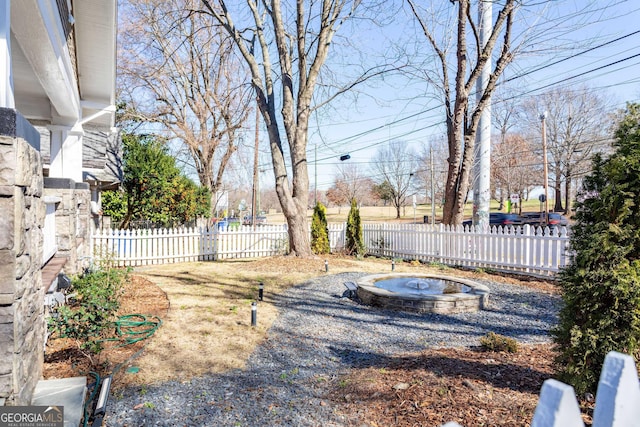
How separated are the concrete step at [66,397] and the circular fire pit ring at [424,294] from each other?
4.47 meters

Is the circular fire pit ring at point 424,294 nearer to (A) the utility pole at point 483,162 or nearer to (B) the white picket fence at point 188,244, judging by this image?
(A) the utility pole at point 483,162

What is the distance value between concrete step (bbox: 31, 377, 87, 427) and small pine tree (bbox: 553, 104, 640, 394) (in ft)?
11.0

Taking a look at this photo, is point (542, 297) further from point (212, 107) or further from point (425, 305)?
point (212, 107)

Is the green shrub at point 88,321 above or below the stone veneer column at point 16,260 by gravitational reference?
below

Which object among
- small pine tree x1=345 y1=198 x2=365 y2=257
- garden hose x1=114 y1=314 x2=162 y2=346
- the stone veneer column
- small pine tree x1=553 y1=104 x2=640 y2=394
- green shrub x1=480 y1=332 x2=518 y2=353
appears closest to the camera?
the stone veneer column

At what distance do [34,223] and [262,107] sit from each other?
29.4 ft

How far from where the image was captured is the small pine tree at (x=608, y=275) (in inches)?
104

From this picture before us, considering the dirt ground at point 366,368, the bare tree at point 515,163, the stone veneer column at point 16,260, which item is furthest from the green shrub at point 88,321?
the bare tree at point 515,163

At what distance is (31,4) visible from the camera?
3086mm

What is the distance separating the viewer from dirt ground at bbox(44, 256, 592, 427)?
279cm

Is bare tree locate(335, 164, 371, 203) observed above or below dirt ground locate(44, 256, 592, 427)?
above

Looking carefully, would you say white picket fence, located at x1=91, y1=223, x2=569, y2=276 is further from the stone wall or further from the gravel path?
the stone wall

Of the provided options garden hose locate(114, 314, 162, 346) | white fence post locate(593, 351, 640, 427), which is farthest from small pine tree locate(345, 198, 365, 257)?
white fence post locate(593, 351, 640, 427)

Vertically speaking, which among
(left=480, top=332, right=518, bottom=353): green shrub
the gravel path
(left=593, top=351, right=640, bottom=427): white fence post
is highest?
(left=593, top=351, right=640, bottom=427): white fence post
